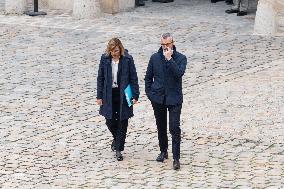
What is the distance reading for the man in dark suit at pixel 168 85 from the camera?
14117 mm

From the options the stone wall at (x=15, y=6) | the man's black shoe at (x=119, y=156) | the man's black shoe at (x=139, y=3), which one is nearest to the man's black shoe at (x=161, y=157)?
the man's black shoe at (x=119, y=156)

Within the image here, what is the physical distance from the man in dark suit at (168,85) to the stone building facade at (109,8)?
10.7 metres

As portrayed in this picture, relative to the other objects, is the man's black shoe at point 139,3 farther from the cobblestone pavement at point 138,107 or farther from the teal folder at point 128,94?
the teal folder at point 128,94

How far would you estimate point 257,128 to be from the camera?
16281 mm

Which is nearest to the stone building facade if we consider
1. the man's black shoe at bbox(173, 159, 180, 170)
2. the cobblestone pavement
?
the cobblestone pavement

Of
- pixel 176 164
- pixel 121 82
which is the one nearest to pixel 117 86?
pixel 121 82

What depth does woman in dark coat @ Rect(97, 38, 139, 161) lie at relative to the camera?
47.8ft

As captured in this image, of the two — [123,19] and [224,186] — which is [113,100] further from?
[123,19]

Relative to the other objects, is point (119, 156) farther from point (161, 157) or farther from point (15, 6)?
point (15, 6)

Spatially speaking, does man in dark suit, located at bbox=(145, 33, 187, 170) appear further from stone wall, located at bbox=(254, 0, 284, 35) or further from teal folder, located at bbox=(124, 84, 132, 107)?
stone wall, located at bbox=(254, 0, 284, 35)

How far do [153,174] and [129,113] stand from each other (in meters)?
1.03

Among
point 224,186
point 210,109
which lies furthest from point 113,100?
point 210,109

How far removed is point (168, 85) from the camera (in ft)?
46.7

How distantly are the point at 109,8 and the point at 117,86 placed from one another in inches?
508
